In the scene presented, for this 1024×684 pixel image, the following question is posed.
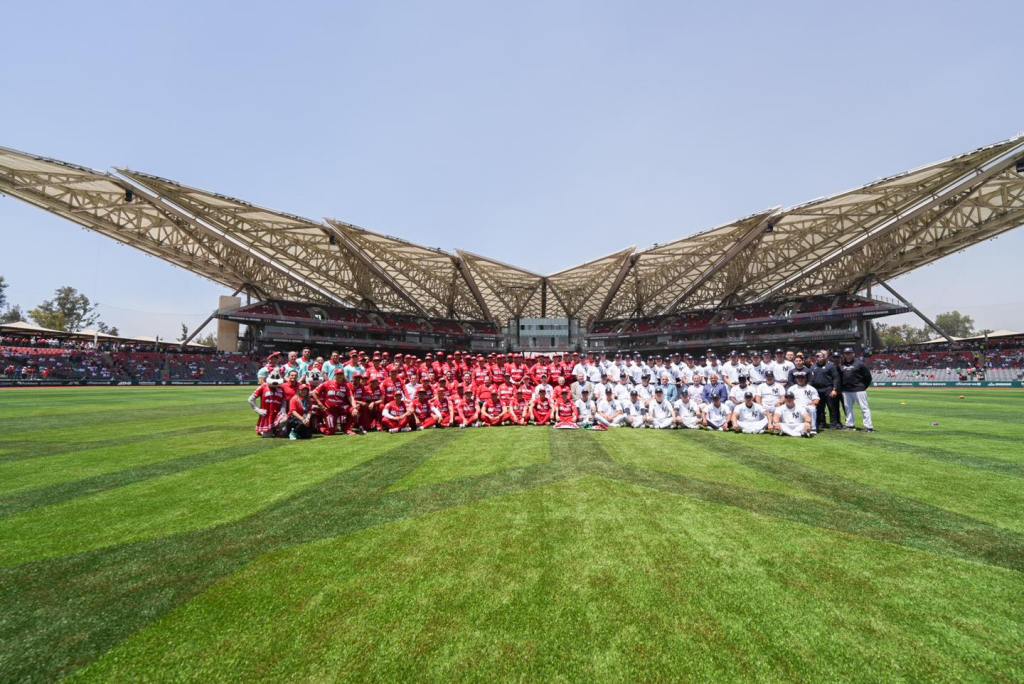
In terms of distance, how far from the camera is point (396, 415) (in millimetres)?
10477

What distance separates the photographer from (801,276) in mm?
44188

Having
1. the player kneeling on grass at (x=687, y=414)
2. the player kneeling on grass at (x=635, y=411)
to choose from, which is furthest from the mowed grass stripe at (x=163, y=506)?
the player kneeling on grass at (x=687, y=414)

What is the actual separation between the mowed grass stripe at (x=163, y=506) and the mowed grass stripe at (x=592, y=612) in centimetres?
169

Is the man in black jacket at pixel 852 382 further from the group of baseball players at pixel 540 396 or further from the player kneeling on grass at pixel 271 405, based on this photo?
the player kneeling on grass at pixel 271 405

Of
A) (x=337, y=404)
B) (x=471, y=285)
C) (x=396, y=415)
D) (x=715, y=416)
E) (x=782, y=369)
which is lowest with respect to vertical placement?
(x=715, y=416)

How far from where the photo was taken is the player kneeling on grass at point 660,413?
1115cm

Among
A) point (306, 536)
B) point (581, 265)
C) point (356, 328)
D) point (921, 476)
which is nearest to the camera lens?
point (306, 536)

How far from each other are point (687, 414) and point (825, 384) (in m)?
3.35

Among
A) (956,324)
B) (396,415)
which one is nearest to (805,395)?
(396,415)

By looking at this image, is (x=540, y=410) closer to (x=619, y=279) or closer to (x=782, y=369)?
(x=782, y=369)

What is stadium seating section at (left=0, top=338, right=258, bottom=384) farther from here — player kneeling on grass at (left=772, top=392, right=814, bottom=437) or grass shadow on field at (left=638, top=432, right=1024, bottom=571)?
grass shadow on field at (left=638, top=432, right=1024, bottom=571)

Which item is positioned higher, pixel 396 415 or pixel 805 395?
pixel 805 395

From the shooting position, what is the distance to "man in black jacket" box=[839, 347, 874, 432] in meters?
9.73

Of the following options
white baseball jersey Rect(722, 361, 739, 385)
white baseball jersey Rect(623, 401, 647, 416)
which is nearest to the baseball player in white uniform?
white baseball jersey Rect(722, 361, 739, 385)
